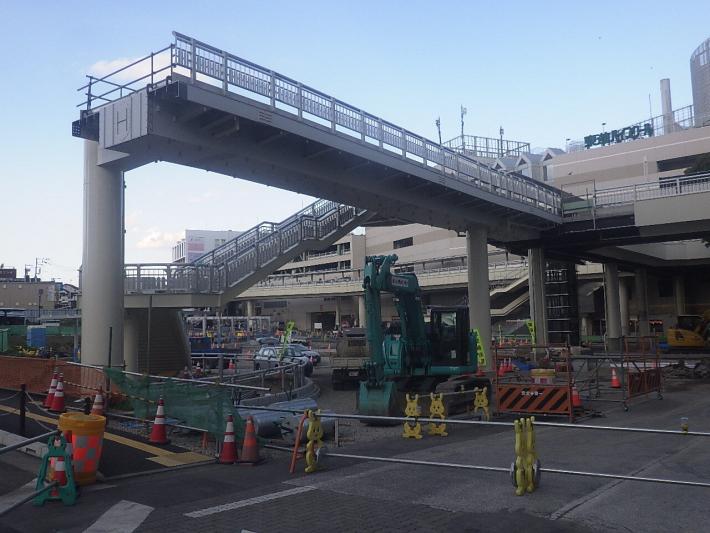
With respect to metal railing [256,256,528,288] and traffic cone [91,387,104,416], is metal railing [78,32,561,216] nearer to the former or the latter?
Result: traffic cone [91,387,104,416]

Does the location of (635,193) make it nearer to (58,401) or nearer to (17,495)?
(58,401)

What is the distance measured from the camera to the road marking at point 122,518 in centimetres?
694

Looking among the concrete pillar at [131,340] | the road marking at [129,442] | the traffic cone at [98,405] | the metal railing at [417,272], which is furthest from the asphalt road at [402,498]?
the metal railing at [417,272]

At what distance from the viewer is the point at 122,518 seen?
24.1ft

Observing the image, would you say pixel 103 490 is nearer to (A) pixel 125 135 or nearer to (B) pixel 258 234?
(A) pixel 125 135

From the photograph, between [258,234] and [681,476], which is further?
[258,234]

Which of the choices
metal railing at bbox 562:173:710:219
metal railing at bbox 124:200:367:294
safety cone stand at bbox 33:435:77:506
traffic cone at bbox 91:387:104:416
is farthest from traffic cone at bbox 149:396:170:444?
metal railing at bbox 562:173:710:219

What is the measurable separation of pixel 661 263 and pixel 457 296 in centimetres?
3122

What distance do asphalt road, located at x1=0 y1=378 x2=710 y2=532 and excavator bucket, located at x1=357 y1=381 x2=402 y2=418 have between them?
354 centimetres

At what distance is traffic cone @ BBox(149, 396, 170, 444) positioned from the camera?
1184 centimetres

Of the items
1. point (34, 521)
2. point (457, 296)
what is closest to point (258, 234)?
point (34, 521)

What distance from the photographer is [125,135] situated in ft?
53.1

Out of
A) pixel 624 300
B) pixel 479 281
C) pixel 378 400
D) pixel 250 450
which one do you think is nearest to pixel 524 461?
pixel 250 450

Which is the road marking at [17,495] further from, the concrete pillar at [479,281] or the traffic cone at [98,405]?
the concrete pillar at [479,281]
